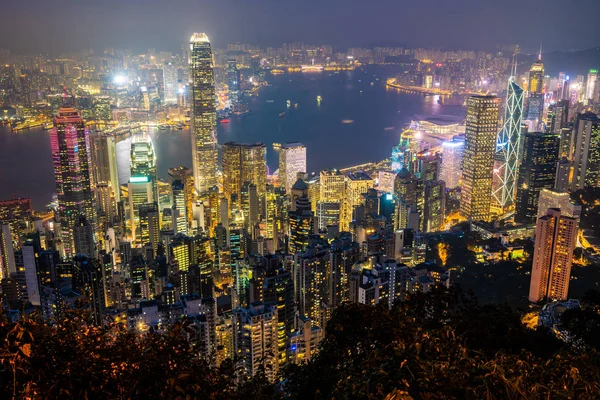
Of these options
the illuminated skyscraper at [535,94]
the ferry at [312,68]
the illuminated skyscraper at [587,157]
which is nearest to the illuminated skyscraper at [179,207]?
the illuminated skyscraper at [587,157]

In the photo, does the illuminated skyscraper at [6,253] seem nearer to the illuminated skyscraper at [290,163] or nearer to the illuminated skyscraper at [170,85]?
the illuminated skyscraper at [290,163]

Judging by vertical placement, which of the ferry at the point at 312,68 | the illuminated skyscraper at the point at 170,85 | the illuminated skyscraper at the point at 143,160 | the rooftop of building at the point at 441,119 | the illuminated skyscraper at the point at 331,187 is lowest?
the illuminated skyscraper at the point at 331,187

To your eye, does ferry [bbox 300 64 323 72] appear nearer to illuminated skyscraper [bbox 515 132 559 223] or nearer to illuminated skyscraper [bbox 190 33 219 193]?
illuminated skyscraper [bbox 190 33 219 193]

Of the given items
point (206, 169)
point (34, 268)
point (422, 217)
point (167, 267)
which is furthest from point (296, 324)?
point (206, 169)

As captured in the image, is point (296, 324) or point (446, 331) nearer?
point (446, 331)

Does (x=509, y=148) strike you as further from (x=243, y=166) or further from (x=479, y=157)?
(x=243, y=166)

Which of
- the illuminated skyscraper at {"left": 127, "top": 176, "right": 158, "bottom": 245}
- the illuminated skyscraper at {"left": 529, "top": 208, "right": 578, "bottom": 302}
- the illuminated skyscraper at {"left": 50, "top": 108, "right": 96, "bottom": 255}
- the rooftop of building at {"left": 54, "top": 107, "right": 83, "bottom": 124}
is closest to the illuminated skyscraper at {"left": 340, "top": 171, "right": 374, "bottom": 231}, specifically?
the illuminated skyscraper at {"left": 127, "top": 176, "right": 158, "bottom": 245}

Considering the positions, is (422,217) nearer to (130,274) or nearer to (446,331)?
(130,274)
